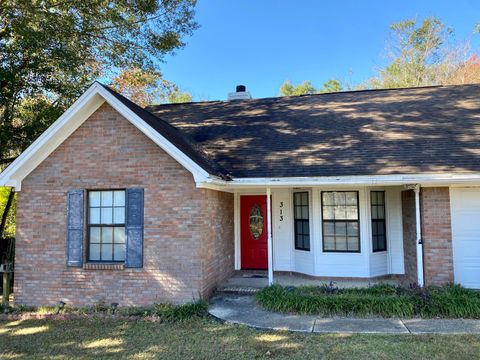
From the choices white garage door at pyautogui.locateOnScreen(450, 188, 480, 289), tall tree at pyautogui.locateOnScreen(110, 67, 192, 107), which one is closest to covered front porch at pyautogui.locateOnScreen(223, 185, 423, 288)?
white garage door at pyautogui.locateOnScreen(450, 188, 480, 289)

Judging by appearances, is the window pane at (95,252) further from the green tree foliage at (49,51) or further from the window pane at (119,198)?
the green tree foliage at (49,51)

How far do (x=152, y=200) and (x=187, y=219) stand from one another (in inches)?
36.0

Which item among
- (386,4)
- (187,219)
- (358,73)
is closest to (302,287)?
(187,219)

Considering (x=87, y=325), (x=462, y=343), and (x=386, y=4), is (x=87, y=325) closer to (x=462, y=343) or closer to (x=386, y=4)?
(x=462, y=343)

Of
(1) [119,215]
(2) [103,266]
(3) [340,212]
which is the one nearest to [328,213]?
(3) [340,212]

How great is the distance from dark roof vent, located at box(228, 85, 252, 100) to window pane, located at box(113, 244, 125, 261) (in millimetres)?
8493

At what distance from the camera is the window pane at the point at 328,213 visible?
33.3 ft

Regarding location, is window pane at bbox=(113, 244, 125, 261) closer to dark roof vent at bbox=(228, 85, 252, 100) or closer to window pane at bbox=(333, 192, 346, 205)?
window pane at bbox=(333, 192, 346, 205)

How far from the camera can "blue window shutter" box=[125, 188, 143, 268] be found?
27.1 ft

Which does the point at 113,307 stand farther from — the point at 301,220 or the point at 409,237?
the point at 409,237

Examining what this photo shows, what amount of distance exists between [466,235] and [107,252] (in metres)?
8.28

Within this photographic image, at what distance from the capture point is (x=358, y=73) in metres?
30.1

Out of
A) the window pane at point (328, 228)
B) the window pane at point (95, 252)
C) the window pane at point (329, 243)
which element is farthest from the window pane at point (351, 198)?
the window pane at point (95, 252)

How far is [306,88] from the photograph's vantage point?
4038cm
